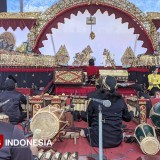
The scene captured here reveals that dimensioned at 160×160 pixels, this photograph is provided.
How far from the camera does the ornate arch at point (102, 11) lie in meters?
9.17

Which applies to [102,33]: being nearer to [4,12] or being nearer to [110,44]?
[110,44]

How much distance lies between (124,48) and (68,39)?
180cm

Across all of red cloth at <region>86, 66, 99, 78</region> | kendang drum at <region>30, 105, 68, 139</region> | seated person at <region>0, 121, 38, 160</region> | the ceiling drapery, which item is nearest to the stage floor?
kendang drum at <region>30, 105, 68, 139</region>

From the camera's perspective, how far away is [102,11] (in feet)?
30.7

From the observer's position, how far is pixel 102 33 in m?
9.51

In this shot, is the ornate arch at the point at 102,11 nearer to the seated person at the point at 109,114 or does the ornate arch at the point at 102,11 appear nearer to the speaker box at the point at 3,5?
the speaker box at the point at 3,5

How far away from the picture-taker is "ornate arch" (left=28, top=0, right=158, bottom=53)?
9.17 meters

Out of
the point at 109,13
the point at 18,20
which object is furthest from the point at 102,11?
the point at 18,20

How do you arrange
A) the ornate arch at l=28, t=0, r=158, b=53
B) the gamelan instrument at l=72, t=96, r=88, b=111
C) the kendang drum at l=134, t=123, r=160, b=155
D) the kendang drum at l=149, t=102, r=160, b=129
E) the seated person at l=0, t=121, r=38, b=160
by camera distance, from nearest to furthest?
the seated person at l=0, t=121, r=38, b=160 → the kendang drum at l=134, t=123, r=160, b=155 → the kendang drum at l=149, t=102, r=160, b=129 → the gamelan instrument at l=72, t=96, r=88, b=111 → the ornate arch at l=28, t=0, r=158, b=53

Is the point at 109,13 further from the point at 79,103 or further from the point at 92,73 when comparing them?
the point at 79,103

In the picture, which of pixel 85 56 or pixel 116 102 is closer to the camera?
pixel 116 102

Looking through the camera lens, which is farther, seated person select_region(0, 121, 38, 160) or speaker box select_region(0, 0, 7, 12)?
speaker box select_region(0, 0, 7, 12)

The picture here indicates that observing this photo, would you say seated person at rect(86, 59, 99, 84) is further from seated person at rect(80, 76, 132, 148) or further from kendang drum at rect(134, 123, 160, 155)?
kendang drum at rect(134, 123, 160, 155)

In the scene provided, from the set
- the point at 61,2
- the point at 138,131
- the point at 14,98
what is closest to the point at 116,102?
the point at 138,131
